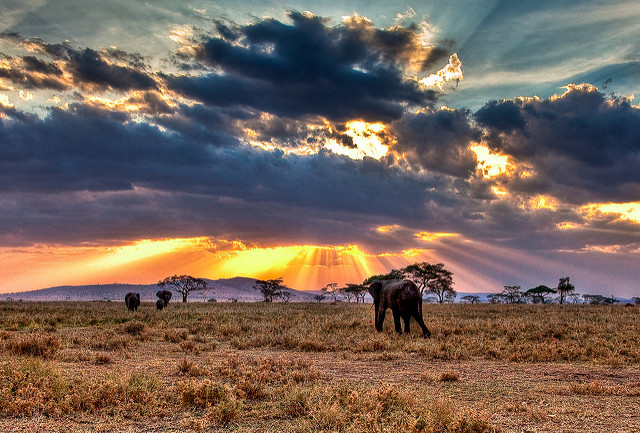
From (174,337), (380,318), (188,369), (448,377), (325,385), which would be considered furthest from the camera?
(380,318)

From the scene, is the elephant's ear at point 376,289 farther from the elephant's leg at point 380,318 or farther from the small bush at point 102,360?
the small bush at point 102,360

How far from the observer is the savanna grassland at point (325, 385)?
7.68m

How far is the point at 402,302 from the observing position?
2083 cm

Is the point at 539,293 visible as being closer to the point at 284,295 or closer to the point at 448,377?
the point at 284,295

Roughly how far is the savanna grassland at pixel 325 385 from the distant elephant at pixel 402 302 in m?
1.93

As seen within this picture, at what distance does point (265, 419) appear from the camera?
8.08 metres

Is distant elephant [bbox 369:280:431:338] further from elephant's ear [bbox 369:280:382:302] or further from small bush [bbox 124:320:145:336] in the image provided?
small bush [bbox 124:320:145:336]

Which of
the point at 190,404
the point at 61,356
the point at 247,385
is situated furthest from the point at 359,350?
the point at 61,356

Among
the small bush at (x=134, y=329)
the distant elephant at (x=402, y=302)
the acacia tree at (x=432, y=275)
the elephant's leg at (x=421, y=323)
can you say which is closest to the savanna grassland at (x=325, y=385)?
the elephant's leg at (x=421, y=323)

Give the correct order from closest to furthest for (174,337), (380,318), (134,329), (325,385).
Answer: (325,385), (174,337), (134,329), (380,318)

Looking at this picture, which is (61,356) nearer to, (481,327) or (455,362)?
(455,362)

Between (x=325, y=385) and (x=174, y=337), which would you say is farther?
(x=174, y=337)

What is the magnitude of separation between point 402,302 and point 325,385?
1104 centimetres

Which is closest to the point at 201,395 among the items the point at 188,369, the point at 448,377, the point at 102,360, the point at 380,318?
the point at 188,369
